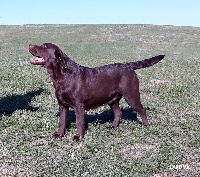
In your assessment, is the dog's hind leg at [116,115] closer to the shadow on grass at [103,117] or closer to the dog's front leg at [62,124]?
the shadow on grass at [103,117]

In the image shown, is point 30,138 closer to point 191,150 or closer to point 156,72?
point 191,150

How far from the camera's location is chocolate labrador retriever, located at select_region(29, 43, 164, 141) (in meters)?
6.81

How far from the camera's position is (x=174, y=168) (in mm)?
5832

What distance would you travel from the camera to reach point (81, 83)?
707 centimetres

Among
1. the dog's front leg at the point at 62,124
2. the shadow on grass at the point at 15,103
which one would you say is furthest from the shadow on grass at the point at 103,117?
the shadow on grass at the point at 15,103

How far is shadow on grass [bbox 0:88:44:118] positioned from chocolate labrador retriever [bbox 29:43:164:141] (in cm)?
227

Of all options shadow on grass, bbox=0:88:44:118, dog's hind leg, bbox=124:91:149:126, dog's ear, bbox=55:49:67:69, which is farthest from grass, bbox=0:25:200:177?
dog's ear, bbox=55:49:67:69

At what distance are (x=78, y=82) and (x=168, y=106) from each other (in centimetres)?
378

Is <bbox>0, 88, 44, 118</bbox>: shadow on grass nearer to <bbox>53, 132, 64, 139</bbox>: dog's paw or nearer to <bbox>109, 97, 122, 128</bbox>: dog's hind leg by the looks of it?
<bbox>53, 132, 64, 139</bbox>: dog's paw

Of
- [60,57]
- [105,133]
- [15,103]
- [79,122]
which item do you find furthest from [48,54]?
[15,103]

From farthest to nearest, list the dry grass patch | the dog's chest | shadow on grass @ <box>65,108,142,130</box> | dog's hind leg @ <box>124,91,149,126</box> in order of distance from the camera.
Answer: shadow on grass @ <box>65,108,142,130</box> < dog's hind leg @ <box>124,91,149,126</box> < the dog's chest < the dry grass patch

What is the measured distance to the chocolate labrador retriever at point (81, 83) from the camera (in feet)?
22.4

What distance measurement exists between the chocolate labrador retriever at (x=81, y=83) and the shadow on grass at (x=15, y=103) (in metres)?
2.27

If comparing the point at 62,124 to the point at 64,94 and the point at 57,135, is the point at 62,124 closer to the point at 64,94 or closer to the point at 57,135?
the point at 57,135
